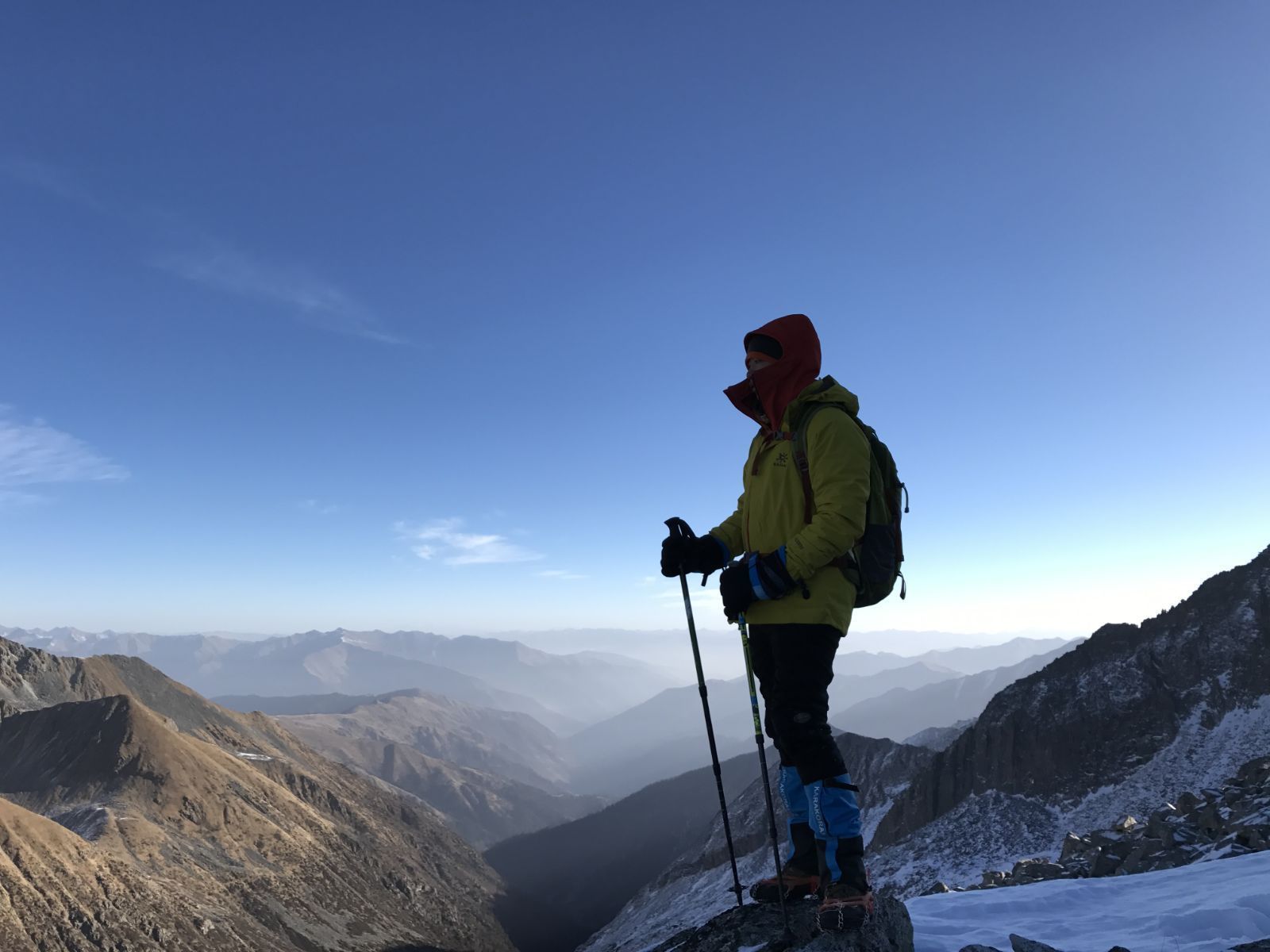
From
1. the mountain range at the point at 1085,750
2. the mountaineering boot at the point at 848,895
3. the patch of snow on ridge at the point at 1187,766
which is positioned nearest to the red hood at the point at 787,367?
the mountaineering boot at the point at 848,895

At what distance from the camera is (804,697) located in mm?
4996

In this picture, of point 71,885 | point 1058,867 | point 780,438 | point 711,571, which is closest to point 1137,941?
point 711,571

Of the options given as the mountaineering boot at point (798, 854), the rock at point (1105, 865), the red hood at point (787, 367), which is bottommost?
the rock at point (1105, 865)

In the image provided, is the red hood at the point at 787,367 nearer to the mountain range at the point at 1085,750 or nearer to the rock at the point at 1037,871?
the rock at the point at 1037,871

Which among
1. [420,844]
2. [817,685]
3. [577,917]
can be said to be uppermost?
[817,685]

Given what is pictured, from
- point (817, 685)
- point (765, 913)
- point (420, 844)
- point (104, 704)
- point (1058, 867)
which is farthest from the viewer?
point (420, 844)

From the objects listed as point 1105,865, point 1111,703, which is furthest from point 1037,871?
point 1111,703

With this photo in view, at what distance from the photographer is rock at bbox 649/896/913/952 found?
4785 mm

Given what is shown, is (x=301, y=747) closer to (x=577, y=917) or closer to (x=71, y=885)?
(x=577, y=917)

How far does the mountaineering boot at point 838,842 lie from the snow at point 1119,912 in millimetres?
1649

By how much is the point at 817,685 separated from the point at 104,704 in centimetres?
13082

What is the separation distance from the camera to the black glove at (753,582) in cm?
479

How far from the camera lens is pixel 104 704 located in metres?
102

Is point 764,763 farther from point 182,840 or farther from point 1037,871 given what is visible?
point 182,840
